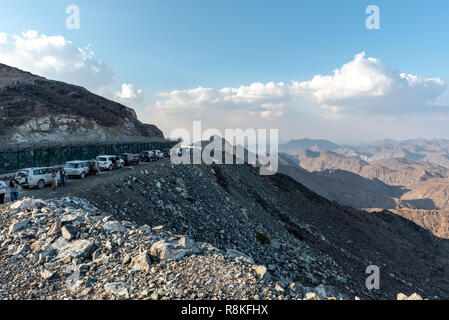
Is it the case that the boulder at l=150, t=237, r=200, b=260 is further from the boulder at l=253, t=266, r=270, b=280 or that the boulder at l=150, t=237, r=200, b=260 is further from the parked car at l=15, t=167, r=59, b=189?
the parked car at l=15, t=167, r=59, b=189

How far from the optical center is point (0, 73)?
65.8 m

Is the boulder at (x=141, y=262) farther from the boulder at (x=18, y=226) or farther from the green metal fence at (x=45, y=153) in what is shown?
the green metal fence at (x=45, y=153)

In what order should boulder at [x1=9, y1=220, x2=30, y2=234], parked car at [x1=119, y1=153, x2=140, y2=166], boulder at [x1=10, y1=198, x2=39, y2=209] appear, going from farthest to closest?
parked car at [x1=119, y1=153, x2=140, y2=166] < boulder at [x1=10, y1=198, x2=39, y2=209] < boulder at [x1=9, y1=220, x2=30, y2=234]

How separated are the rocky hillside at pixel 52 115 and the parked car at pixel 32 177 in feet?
85.6

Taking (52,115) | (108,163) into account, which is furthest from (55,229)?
(52,115)

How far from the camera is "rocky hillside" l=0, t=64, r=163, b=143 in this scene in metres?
41.9

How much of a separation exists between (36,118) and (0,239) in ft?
145

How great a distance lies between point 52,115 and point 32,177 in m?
35.1

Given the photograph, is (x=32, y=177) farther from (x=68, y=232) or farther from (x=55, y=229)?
(x=68, y=232)

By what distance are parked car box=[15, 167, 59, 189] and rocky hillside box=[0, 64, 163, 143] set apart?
2610cm

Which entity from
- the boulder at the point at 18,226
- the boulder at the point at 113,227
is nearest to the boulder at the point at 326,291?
the boulder at the point at 113,227

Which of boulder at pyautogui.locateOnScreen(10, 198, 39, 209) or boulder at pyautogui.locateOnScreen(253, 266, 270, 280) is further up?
boulder at pyautogui.locateOnScreen(10, 198, 39, 209)

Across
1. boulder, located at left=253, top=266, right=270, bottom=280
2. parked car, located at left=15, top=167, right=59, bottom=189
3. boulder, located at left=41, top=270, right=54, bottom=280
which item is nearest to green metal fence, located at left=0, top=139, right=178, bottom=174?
parked car, located at left=15, top=167, right=59, bottom=189
